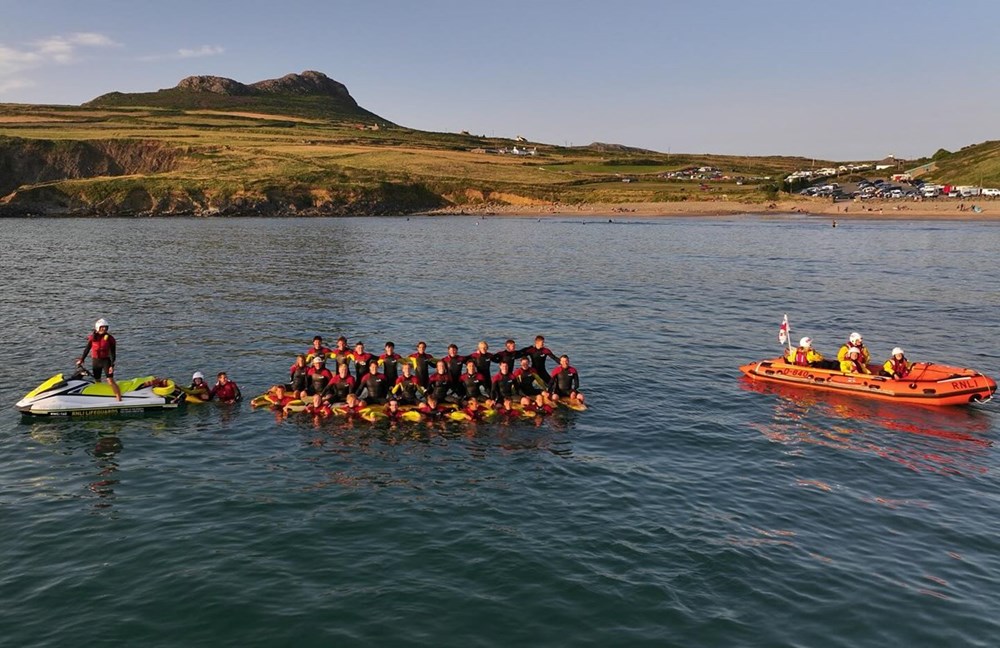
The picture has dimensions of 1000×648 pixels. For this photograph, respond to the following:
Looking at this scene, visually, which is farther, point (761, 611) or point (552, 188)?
point (552, 188)

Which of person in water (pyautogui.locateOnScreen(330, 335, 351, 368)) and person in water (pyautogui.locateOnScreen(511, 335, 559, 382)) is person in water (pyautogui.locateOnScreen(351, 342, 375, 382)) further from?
person in water (pyautogui.locateOnScreen(511, 335, 559, 382))

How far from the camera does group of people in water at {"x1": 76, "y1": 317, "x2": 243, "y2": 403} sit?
24159mm

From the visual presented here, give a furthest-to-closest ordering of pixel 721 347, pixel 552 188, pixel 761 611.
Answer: pixel 552 188, pixel 721 347, pixel 761 611

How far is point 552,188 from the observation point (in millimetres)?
152750

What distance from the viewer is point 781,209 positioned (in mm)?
133375

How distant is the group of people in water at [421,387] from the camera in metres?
24.1

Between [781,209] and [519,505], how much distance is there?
5103 inches

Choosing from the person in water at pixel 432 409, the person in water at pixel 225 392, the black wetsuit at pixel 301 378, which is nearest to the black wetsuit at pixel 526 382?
the person in water at pixel 432 409

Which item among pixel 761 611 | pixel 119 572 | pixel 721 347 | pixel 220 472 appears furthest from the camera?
pixel 721 347

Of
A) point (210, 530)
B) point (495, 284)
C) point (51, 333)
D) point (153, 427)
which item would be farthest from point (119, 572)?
point (495, 284)

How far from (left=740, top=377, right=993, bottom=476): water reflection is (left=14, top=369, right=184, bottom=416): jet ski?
66.3ft

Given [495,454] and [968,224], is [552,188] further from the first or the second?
[495,454]

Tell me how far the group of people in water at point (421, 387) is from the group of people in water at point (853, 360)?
9722 mm

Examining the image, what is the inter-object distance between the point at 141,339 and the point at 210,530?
22.8 metres
